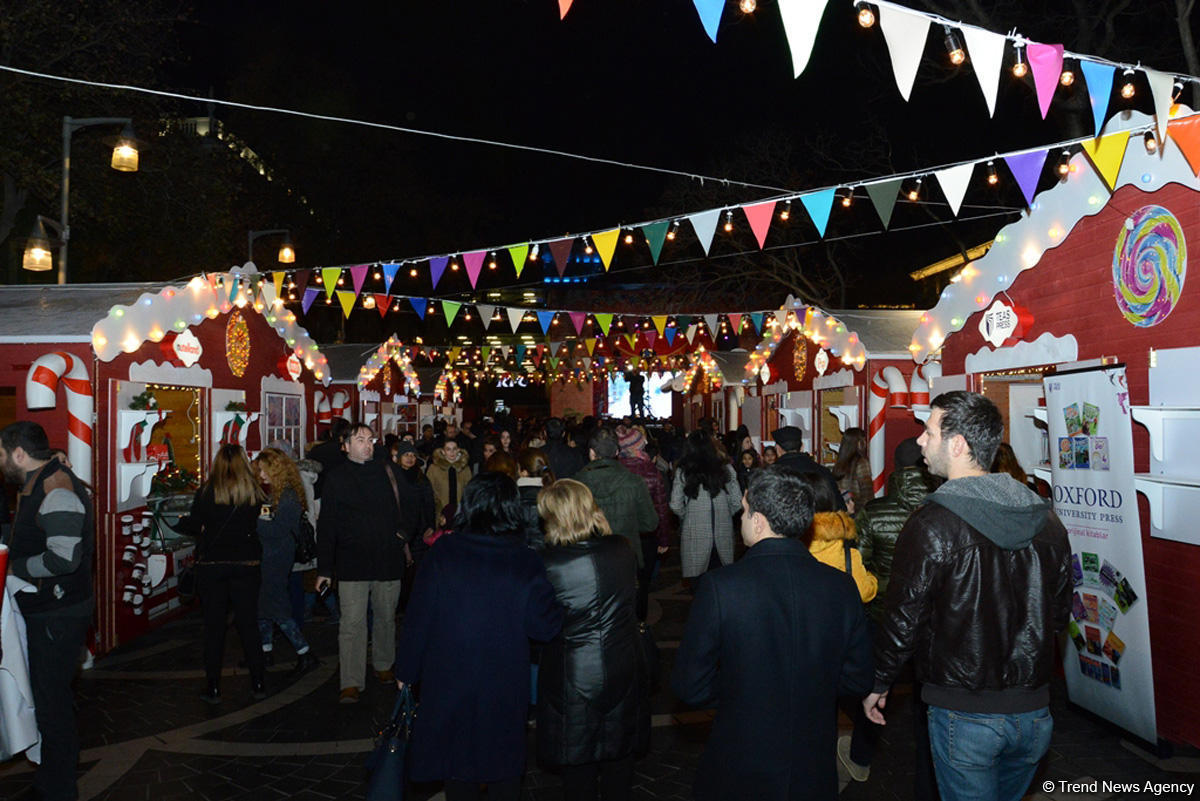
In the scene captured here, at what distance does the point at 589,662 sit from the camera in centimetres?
347

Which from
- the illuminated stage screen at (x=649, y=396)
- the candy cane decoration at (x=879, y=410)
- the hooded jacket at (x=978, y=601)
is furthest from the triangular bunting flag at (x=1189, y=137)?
the illuminated stage screen at (x=649, y=396)

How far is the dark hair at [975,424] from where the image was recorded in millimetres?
2949

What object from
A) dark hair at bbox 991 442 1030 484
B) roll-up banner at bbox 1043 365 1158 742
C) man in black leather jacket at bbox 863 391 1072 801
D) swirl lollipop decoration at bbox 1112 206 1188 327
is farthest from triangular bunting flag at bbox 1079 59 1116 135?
man in black leather jacket at bbox 863 391 1072 801

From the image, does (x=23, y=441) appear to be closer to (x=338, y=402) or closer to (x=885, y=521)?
(x=885, y=521)

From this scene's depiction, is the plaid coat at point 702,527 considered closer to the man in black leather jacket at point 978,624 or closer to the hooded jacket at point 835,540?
the hooded jacket at point 835,540

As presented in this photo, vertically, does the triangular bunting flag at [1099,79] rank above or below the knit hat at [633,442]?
above

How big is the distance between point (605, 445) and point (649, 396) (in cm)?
2671

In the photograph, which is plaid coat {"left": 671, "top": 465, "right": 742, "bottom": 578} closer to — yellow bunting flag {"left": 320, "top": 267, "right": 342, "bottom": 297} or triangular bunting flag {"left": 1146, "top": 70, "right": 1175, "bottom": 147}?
triangular bunting flag {"left": 1146, "top": 70, "right": 1175, "bottom": 147}

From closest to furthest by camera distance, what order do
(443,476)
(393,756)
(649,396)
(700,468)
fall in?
(393,756), (700,468), (443,476), (649,396)

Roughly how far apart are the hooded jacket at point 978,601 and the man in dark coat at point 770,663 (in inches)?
12.7

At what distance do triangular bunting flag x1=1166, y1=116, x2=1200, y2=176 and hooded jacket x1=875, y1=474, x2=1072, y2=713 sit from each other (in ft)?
10.4

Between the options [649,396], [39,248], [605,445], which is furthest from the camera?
[649,396]

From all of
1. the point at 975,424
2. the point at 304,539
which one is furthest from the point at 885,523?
the point at 304,539

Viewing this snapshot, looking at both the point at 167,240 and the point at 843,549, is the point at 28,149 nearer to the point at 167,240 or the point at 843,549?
the point at 167,240
